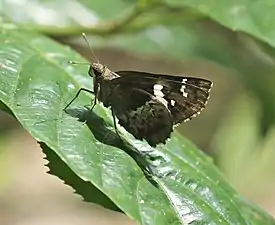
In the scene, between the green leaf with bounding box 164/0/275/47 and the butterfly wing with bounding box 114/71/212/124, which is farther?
the green leaf with bounding box 164/0/275/47

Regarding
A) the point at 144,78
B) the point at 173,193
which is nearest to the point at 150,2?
the point at 144,78

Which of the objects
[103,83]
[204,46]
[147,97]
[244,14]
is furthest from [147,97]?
[204,46]

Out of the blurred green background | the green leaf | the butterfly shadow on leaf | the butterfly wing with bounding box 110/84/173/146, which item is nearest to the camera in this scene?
the butterfly shadow on leaf

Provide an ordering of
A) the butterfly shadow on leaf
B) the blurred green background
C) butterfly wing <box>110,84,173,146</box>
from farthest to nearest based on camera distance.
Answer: the blurred green background → butterfly wing <box>110,84,173,146</box> → the butterfly shadow on leaf

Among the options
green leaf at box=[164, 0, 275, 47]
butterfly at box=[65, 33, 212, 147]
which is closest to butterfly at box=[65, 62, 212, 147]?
butterfly at box=[65, 33, 212, 147]

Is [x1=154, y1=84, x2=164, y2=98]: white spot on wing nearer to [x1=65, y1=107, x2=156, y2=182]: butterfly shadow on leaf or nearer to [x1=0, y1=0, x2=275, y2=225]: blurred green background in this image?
[x1=65, y1=107, x2=156, y2=182]: butterfly shadow on leaf

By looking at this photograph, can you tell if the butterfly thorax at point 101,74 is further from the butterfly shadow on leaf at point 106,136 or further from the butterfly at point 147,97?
the butterfly shadow on leaf at point 106,136

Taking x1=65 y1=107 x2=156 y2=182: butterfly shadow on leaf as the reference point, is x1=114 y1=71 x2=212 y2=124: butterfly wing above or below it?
above

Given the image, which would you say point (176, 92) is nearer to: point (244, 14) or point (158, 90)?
point (158, 90)
